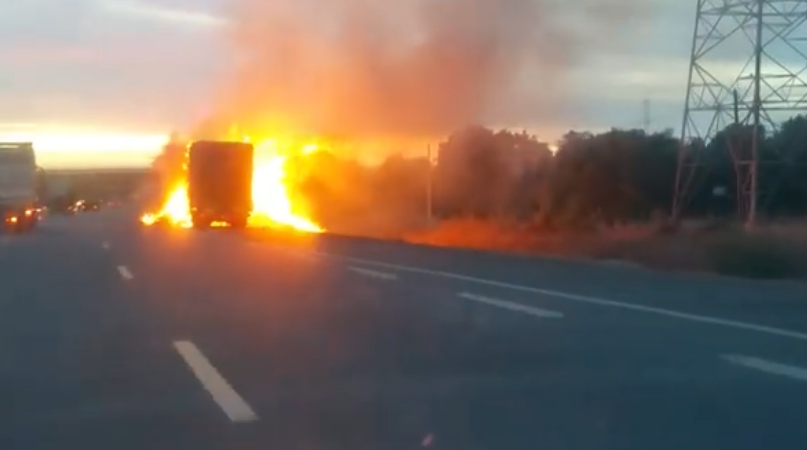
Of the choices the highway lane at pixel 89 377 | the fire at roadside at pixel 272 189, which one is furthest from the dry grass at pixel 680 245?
the fire at roadside at pixel 272 189

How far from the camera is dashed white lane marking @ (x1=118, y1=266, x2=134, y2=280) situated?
2794cm

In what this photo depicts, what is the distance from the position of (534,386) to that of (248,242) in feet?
110

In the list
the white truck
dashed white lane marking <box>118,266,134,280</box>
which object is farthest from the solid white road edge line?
the white truck

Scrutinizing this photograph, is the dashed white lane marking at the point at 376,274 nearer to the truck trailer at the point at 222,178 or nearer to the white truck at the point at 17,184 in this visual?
the truck trailer at the point at 222,178

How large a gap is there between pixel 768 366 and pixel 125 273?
60.4 ft

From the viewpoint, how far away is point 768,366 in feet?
43.4

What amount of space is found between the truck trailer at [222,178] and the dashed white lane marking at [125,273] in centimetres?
3102

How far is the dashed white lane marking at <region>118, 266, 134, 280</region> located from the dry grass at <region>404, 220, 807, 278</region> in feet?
38.5

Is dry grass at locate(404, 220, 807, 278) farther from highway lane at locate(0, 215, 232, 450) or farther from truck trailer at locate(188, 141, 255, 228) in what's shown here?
truck trailer at locate(188, 141, 255, 228)

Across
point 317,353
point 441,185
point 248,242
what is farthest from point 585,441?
point 441,185

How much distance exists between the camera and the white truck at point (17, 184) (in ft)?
211

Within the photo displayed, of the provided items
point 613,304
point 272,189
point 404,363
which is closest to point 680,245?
point 613,304

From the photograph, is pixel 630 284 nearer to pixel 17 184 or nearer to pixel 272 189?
pixel 17 184

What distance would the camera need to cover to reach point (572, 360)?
45.4ft
